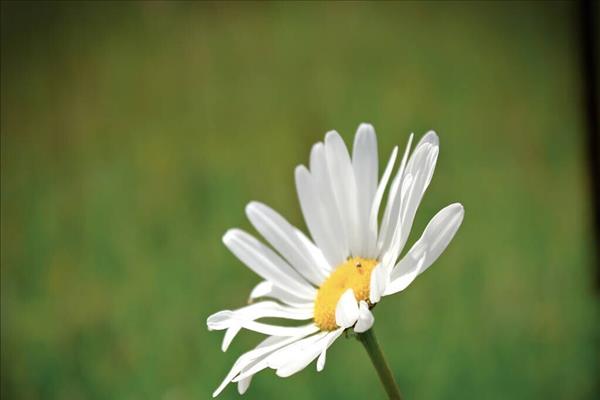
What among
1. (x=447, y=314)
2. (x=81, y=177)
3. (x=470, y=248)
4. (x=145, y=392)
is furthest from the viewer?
(x=81, y=177)

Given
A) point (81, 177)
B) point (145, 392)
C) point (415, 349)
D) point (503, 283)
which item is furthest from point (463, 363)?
point (81, 177)

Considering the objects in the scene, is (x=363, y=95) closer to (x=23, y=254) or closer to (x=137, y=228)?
(x=137, y=228)

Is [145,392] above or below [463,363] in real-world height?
above

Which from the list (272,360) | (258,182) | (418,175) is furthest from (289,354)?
(258,182)

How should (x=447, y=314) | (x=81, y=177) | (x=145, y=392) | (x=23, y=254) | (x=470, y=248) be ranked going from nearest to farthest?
(x=145, y=392) < (x=447, y=314) < (x=470, y=248) < (x=23, y=254) < (x=81, y=177)

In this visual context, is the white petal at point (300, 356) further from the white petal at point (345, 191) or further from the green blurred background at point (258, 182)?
the green blurred background at point (258, 182)

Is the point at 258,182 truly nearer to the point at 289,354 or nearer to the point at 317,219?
the point at 317,219
